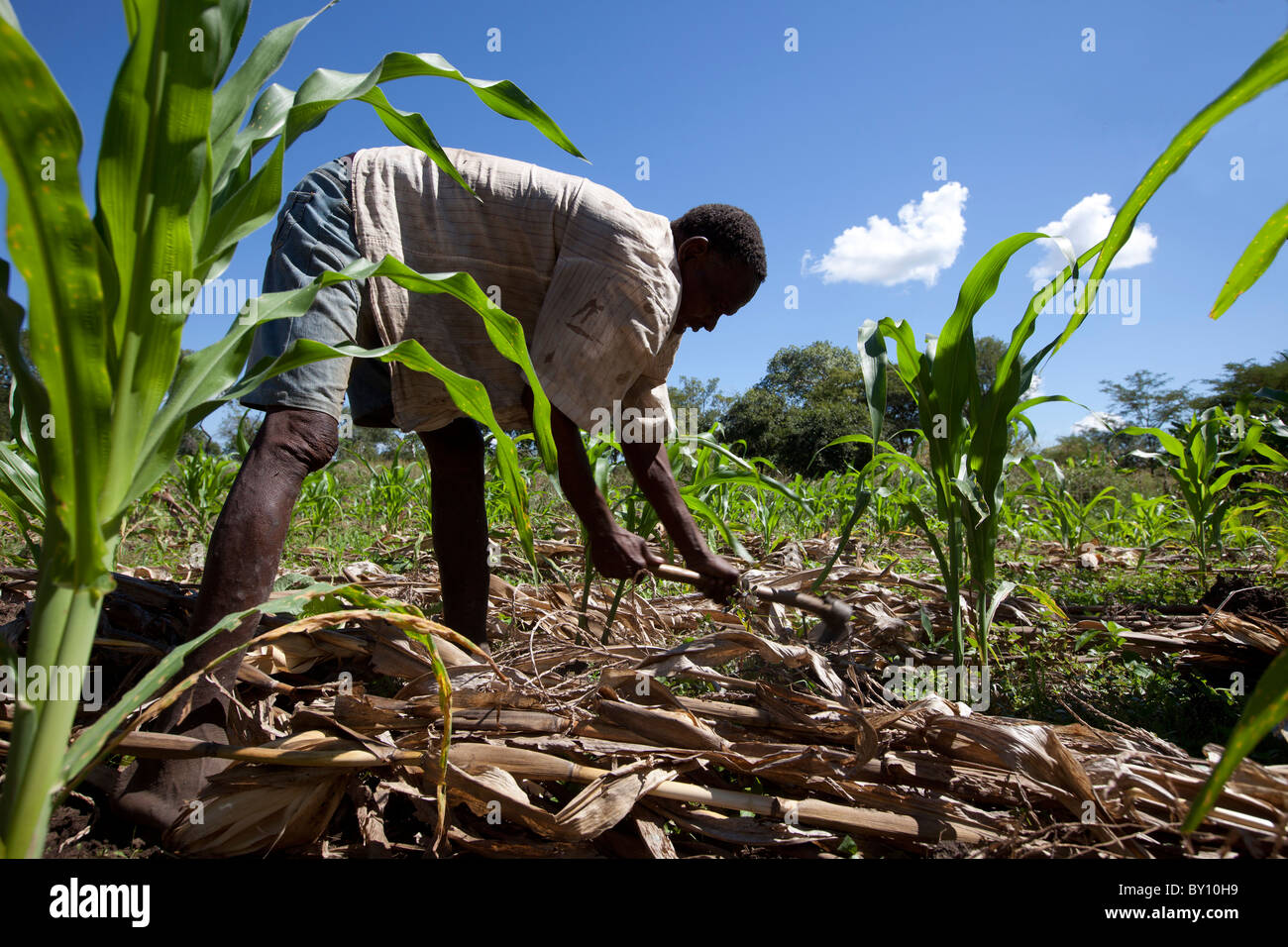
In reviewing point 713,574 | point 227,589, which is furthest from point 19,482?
point 713,574

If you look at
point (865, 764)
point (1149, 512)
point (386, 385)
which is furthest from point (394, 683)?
point (1149, 512)

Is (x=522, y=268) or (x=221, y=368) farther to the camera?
(x=522, y=268)

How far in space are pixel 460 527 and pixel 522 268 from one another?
0.77m

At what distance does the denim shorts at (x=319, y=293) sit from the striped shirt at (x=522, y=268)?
0.05 m

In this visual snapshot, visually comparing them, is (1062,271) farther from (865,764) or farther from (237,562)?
(237,562)

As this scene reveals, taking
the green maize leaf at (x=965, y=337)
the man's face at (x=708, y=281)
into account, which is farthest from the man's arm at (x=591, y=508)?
the green maize leaf at (x=965, y=337)

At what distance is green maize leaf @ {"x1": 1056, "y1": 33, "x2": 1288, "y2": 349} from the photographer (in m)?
0.66

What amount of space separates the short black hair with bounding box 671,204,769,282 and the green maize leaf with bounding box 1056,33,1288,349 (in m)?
1.15

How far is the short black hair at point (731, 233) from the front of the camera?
6.54 feet

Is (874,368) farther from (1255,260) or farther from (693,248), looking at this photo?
(1255,260)

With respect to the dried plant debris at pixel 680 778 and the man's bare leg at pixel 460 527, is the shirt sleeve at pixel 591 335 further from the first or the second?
the dried plant debris at pixel 680 778

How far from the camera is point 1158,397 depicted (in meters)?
25.7

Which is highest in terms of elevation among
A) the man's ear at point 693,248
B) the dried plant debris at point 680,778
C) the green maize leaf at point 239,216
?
the man's ear at point 693,248

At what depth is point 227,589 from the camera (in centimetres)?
120
